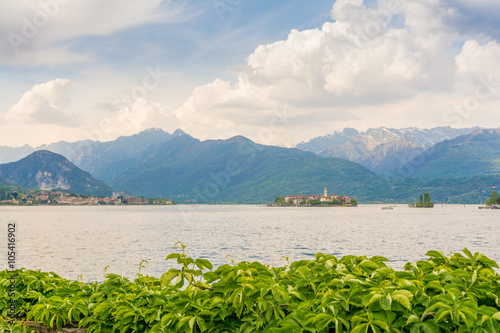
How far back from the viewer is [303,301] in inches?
197

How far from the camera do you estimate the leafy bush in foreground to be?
4258mm

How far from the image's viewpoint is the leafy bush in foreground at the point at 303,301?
4.26m

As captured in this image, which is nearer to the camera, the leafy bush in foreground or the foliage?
the leafy bush in foreground

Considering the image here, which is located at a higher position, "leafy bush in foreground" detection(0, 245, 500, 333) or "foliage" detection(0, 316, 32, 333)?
"leafy bush in foreground" detection(0, 245, 500, 333)

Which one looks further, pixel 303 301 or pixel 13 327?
pixel 13 327

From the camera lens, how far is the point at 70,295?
6504 millimetres

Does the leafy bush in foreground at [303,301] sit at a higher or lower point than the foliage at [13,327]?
higher

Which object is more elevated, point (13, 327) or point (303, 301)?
point (303, 301)

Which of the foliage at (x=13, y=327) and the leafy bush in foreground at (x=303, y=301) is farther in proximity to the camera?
the foliage at (x=13, y=327)

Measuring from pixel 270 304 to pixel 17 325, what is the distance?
3.87m

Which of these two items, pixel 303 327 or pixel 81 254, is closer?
pixel 303 327

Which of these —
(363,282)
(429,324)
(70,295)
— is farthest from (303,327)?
(70,295)

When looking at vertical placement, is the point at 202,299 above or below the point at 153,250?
above

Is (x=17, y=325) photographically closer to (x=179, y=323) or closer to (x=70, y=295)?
(x=70, y=295)
